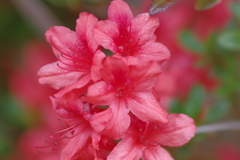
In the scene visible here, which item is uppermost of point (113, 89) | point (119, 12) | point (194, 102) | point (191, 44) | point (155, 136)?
point (119, 12)

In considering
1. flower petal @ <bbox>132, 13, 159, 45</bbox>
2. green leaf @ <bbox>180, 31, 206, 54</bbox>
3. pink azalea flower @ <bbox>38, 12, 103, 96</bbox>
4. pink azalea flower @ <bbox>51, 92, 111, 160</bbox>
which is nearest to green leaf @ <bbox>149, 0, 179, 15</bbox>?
flower petal @ <bbox>132, 13, 159, 45</bbox>

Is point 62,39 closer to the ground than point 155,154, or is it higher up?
higher up

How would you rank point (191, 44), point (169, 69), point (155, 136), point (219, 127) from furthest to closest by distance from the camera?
point (169, 69)
point (191, 44)
point (219, 127)
point (155, 136)

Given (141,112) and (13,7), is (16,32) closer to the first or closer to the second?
(13,7)

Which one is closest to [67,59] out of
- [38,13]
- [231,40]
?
[231,40]

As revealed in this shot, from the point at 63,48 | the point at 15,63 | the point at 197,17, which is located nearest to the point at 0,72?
the point at 15,63

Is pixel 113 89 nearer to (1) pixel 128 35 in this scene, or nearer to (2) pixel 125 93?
(2) pixel 125 93

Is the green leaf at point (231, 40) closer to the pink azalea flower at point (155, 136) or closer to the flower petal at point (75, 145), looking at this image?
the pink azalea flower at point (155, 136)

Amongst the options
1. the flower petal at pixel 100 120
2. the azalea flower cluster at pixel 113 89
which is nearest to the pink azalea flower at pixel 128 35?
the azalea flower cluster at pixel 113 89

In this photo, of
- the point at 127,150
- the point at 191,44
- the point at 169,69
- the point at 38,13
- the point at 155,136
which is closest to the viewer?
the point at 127,150
